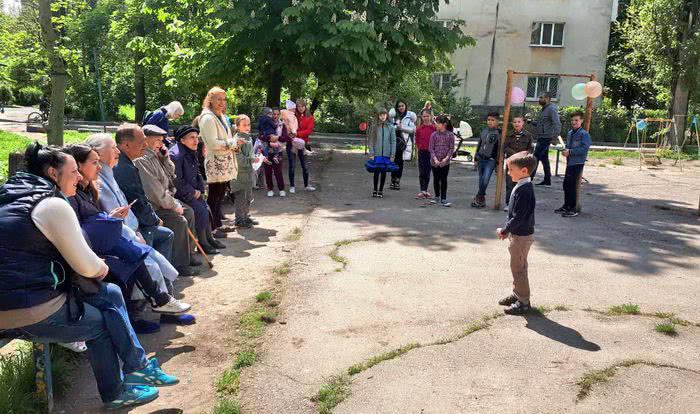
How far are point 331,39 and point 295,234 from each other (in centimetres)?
564

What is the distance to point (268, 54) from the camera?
14578mm

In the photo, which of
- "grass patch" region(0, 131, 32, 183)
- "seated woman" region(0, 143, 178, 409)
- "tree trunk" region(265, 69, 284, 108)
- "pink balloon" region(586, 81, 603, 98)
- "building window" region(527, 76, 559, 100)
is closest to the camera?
"seated woman" region(0, 143, 178, 409)

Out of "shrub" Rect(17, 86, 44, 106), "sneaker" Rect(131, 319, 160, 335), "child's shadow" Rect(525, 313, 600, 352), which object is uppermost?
"shrub" Rect(17, 86, 44, 106)

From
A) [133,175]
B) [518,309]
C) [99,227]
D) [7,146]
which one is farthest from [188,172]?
[7,146]

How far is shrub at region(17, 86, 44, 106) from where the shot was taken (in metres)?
44.4

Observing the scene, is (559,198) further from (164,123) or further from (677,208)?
(164,123)

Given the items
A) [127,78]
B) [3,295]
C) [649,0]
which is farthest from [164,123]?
[127,78]

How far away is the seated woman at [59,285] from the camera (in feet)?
10.8

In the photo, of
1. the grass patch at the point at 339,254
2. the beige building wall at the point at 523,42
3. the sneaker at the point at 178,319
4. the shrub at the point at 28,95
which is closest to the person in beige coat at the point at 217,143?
the grass patch at the point at 339,254

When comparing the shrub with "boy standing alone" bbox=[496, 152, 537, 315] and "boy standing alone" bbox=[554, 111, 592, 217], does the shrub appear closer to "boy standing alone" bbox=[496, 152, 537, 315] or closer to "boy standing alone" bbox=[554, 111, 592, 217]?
"boy standing alone" bbox=[554, 111, 592, 217]

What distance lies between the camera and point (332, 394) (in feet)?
12.8

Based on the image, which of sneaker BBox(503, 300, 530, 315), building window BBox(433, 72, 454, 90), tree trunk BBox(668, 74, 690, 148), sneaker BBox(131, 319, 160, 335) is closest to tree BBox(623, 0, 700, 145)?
tree trunk BBox(668, 74, 690, 148)

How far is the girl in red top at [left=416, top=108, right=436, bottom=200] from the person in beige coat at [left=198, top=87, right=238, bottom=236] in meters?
4.37

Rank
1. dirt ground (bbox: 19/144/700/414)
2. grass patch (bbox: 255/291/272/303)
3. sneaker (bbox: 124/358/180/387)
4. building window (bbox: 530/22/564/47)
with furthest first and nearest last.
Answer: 1. building window (bbox: 530/22/564/47)
2. grass patch (bbox: 255/291/272/303)
3. dirt ground (bbox: 19/144/700/414)
4. sneaker (bbox: 124/358/180/387)
